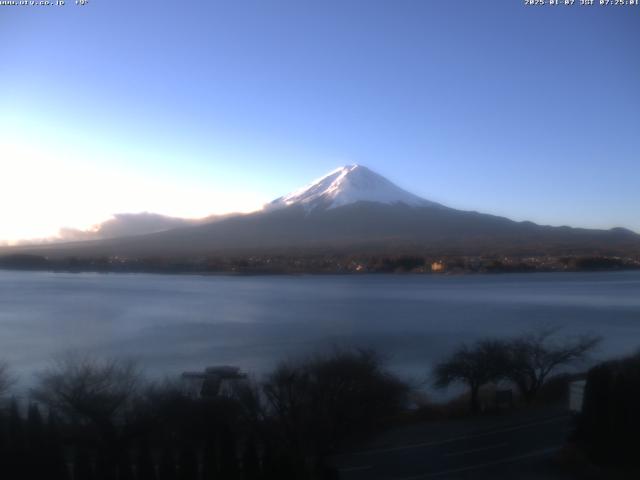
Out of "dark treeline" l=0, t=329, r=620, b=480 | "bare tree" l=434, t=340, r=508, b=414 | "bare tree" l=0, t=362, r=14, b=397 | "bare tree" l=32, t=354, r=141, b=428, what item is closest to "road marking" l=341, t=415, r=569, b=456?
"dark treeline" l=0, t=329, r=620, b=480

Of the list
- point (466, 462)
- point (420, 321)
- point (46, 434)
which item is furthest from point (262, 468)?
point (420, 321)

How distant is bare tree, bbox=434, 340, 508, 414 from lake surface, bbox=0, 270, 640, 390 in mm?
336

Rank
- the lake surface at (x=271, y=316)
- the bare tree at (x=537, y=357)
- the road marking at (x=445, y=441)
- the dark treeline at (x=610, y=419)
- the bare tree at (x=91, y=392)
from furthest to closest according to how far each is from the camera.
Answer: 1. the lake surface at (x=271, y=316)
2. the bare tree at (x=537, y=357)
3. the road marking at (x=445, y=441)
4. the dark treeline at (x=610, y=419)
5. the bare tree at (x=91, y=392)

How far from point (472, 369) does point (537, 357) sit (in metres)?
1.14

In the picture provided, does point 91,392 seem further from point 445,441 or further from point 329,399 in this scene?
point 445,441

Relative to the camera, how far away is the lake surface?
7.66 meters

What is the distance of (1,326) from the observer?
8.91 metres

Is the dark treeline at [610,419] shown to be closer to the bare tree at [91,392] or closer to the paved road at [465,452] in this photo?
the paved road at [465,452]

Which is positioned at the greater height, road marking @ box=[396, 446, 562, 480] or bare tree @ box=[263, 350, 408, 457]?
bare tree @ box=[263, 350, 408, 457]

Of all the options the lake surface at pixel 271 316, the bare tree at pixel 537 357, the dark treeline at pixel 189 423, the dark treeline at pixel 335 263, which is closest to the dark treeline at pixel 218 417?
the dark treeline at pixel 189 423

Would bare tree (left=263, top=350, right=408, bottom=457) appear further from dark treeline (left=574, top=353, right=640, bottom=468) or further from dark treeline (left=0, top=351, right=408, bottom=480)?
dark treeline (left=574, top=353, right=640, bottom=468)

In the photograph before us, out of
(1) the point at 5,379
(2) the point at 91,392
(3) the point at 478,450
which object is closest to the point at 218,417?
(2) the point at 91,392

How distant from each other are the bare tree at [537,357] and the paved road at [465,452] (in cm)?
140

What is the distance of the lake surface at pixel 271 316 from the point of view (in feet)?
25.1
